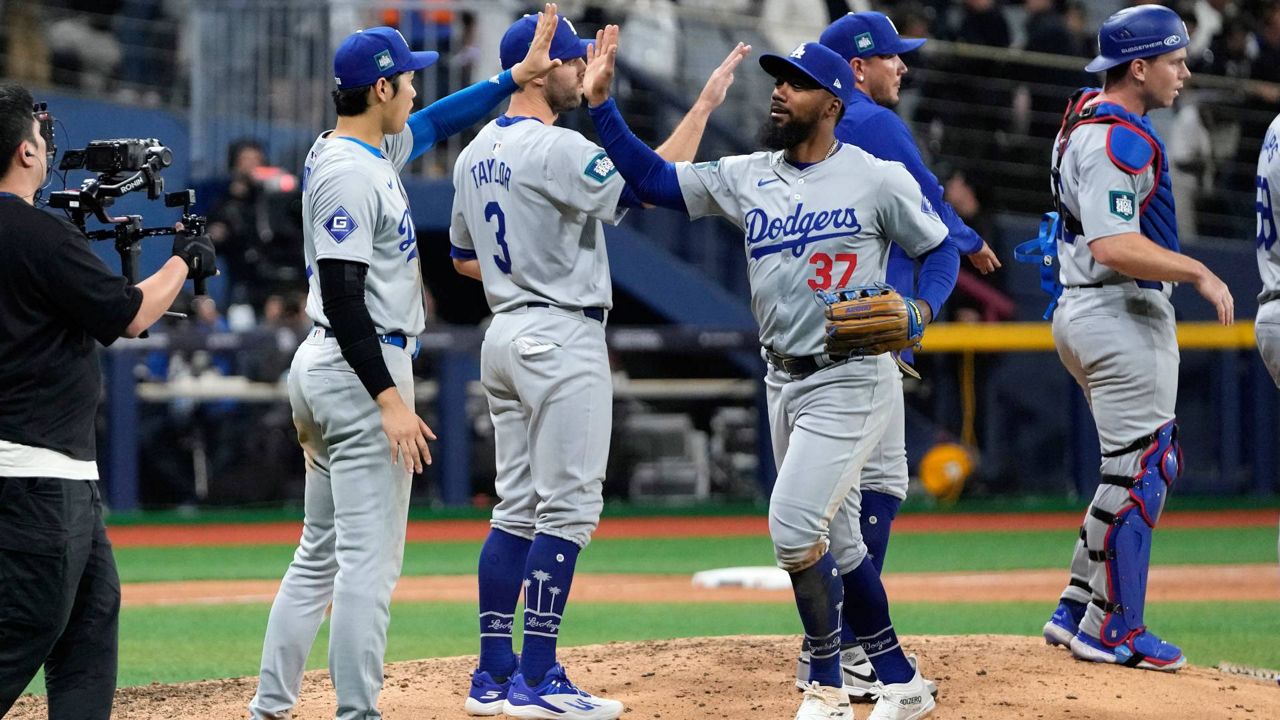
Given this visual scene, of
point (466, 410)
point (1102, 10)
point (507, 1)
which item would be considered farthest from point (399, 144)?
point (1102, 10)

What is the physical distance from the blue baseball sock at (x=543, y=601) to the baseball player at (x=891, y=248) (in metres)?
0.87

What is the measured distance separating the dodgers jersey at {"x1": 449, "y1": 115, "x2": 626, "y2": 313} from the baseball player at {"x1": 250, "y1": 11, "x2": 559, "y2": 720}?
48cm

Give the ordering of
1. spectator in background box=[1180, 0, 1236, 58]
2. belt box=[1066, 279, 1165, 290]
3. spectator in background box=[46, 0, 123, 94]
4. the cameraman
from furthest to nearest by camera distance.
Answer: spectator in background box=[1180, 0, 1236, 58] < spectator in background box=[46, 0, 123, 94] < belt box=[1066, 279, 1165, 290] < the cameraman

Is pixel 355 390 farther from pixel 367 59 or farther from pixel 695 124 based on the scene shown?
pixel 695 124

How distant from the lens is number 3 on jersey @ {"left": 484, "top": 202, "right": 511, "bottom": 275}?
5242 millimetres

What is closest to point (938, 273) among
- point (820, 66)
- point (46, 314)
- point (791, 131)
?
point (791, 131)

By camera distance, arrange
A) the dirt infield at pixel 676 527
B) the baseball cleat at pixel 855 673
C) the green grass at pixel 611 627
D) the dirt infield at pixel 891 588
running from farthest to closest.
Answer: the dirt infield at pixel 676 527
the dirt infield at pixel 891 588
the green grass at pixel 611 627
the baseball cleat at pixel 855 673

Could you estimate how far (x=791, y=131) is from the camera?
16.1ft

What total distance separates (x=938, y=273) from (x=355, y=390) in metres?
1.81

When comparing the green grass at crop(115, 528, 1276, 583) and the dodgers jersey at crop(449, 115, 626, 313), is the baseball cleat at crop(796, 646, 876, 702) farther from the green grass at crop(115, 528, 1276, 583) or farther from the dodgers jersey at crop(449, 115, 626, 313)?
the green grass at crop(115, 528, 1276, 583)

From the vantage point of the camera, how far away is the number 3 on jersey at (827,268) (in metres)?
4.88

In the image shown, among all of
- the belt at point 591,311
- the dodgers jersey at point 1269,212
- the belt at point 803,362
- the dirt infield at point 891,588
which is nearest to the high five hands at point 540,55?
the belt at point 591,311

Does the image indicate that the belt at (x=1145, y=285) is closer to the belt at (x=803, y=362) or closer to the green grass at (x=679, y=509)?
the belt at (x=803, y=362)

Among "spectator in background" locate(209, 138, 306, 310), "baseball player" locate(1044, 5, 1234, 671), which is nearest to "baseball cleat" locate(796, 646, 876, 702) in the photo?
"baseball player" locate(1044, 5, 1234, 671)
